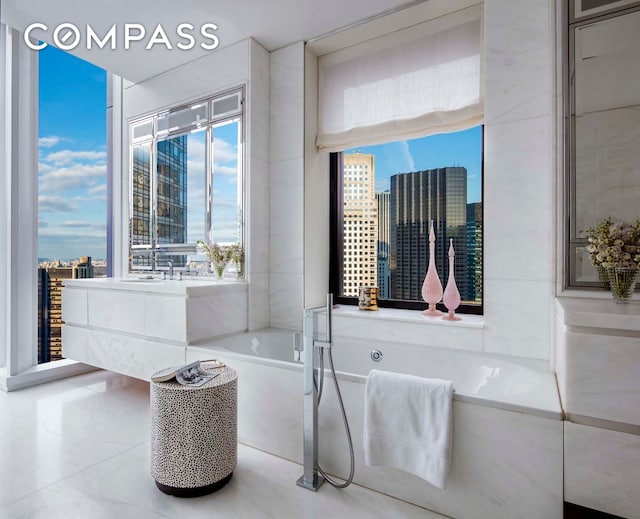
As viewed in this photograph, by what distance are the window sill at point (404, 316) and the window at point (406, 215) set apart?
93 millimetres

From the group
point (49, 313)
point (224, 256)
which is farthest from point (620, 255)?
point (49, 313)

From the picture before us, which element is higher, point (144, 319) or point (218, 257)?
point (218, 257)

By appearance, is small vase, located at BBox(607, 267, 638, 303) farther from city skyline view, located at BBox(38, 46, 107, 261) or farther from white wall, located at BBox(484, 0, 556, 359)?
city skyline view, located at BBox(38, 46, 107, 261)

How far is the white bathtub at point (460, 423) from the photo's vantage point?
1.36 metres

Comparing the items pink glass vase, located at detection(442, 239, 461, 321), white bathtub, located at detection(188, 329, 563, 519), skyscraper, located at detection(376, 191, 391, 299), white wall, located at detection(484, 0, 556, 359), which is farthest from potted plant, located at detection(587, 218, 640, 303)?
skyscraper, located at detection(376, 191, 391, 299)

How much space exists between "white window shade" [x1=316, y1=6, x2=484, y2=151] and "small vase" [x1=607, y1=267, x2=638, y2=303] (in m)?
1.20

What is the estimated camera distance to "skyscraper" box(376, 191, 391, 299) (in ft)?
9.53

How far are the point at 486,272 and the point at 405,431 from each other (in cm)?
104

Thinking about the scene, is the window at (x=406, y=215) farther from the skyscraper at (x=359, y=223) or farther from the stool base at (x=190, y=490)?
the stool base at (x=190, y=490)

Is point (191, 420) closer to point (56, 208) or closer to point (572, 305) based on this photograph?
point (572, 305)

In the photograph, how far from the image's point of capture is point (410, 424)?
153 cm

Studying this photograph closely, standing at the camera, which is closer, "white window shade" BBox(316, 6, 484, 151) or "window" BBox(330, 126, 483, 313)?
"white window shade" BBox(316, 6, 484, 151)

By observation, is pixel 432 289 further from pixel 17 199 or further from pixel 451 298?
pixel 17 199

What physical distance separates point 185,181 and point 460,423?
106 inches
